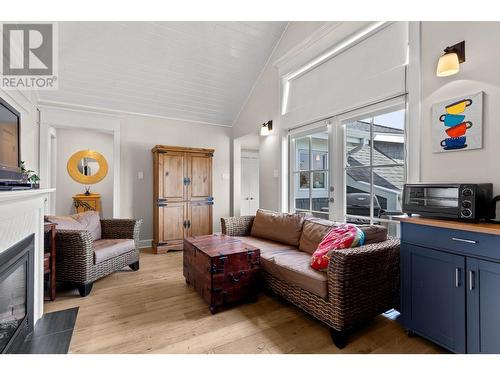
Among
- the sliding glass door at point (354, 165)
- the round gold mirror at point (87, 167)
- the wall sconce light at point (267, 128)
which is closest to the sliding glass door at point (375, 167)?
the sliding glass door at point (354, 165)

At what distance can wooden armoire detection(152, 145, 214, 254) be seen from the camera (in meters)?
3.94

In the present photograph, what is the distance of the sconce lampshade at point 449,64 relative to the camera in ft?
5.65

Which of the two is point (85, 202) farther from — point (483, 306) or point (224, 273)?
point (483, 306)

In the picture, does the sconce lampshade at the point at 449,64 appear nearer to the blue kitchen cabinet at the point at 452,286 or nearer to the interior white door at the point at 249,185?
the blue kitchen cabinet at the point at 452,286

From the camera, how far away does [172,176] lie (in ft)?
13.2

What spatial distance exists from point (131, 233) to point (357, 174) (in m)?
2.84

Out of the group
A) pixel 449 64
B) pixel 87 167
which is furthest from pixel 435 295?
pixel 87 167

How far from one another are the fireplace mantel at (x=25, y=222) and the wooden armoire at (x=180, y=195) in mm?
1913

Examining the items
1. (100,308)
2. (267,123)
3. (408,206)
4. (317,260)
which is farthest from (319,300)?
(267,123)

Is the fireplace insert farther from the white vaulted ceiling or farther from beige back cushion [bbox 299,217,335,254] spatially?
the white vaulted ceiling

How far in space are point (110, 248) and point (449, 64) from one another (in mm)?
3486

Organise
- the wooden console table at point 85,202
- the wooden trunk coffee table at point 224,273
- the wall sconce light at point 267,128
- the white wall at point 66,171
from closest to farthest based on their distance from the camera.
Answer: the wooden trunk coffee table at point 224,273, the wall sconce light at point 267,128, the wooden console table at point 85,202, the white wall at point 66,171
